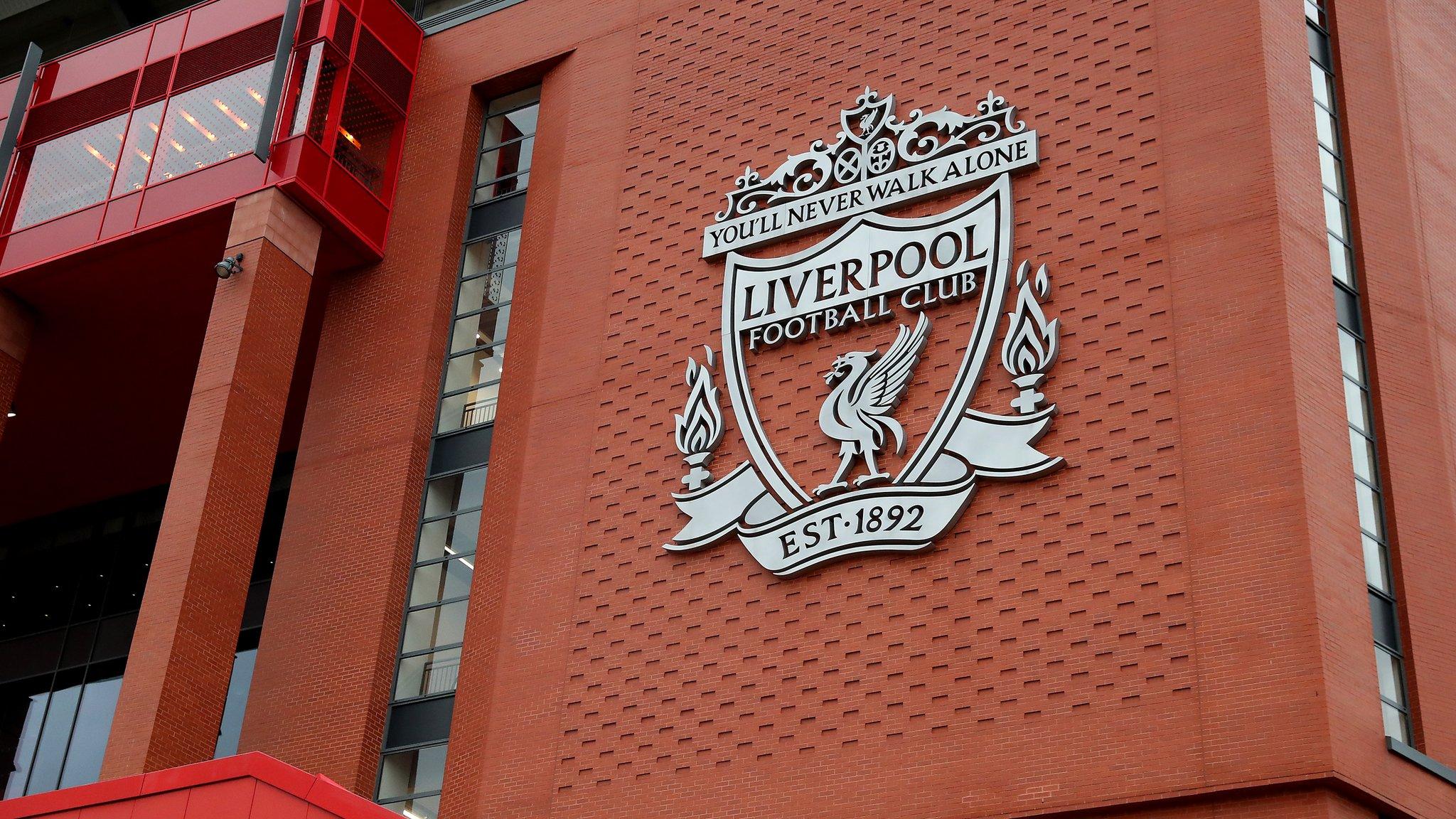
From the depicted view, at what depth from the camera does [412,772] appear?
24438 millimetres

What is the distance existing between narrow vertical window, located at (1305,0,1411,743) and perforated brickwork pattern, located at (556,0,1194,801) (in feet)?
8.46

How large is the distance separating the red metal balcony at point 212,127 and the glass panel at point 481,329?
2.18 m

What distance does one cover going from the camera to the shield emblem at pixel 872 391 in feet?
70.2

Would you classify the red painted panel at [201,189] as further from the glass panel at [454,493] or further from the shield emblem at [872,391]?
the shield emblem at [872,391]

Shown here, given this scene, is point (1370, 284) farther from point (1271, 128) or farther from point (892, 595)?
point (892, 595)

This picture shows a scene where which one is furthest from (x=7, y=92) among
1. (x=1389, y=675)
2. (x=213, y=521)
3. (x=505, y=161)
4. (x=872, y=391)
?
(x=1389, y=675)

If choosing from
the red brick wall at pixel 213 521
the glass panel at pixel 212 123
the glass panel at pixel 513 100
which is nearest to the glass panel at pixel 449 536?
the red brick wall at pixel 213 521

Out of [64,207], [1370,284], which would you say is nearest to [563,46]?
[64,207]

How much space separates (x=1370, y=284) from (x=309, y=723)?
16.3 metres

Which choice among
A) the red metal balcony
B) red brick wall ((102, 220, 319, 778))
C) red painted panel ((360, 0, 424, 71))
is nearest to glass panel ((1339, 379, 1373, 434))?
red brick wall ((102, 220, 319, 778))

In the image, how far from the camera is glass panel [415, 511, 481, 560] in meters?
26.1

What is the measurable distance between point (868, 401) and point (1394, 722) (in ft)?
24.7

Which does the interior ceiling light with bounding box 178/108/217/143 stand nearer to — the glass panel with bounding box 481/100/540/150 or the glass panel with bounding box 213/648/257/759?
the glass panel with bounding box 481/100/540/150

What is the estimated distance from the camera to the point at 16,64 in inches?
1442
